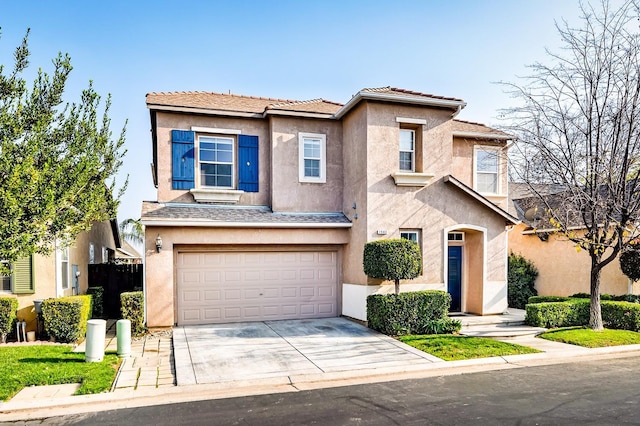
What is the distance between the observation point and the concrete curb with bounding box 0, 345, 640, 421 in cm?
648

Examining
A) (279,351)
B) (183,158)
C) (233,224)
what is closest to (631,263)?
(279,351)

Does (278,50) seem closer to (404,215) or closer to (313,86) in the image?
(313,86)

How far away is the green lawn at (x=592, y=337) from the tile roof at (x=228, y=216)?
6293mm

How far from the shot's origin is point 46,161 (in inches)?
324

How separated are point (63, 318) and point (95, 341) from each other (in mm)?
2653

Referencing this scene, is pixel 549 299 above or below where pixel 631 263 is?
below

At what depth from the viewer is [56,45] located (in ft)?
27.9

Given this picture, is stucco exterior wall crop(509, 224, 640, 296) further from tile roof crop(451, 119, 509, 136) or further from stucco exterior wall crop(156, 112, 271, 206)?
stucco exterior wall crop(156, 112, 271, 206)

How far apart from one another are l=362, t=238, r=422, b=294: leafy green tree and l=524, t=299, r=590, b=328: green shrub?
3896 mm

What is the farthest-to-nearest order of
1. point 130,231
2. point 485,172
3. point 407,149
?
point 130,231, point 485,172, point 407,149

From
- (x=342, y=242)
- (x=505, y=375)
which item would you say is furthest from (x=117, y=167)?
(x=505, y=375)

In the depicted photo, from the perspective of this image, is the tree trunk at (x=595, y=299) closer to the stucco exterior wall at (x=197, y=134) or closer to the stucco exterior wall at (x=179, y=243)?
the stucco exterior wall at (x=179, y=243)

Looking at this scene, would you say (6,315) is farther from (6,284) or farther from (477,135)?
(477,135)

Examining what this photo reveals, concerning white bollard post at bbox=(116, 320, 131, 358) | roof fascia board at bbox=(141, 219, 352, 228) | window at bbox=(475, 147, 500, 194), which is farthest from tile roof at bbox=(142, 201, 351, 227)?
window at bbox=(475, 147, 500, 194)
